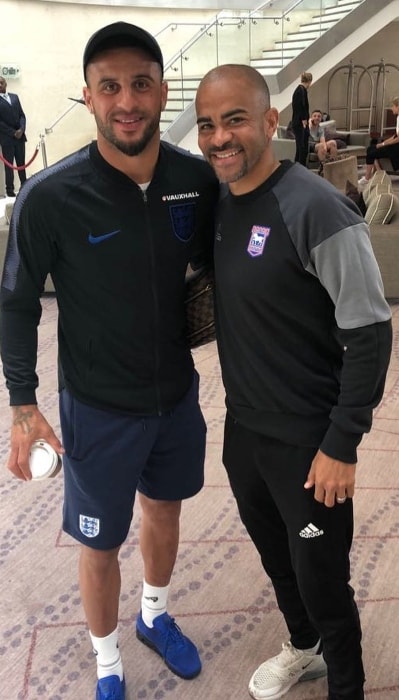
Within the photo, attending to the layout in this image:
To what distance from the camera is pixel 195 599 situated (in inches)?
81.8

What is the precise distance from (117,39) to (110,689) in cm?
160

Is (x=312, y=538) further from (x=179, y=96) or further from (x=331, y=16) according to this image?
(x=331, y=16)

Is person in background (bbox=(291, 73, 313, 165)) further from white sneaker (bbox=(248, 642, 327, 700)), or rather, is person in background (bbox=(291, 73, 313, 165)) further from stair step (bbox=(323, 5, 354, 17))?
white sneaker (bbox=(248, 642, 327, 700))

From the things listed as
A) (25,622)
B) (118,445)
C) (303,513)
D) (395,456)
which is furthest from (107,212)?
(395,456)

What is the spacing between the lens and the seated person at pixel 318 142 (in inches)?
363

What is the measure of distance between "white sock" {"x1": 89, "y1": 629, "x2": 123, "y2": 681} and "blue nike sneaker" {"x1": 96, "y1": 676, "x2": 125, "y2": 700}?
0.01 m

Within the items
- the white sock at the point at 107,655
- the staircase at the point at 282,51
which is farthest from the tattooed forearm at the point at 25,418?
the staircase at the point at 282,51

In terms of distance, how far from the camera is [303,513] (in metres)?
1.38

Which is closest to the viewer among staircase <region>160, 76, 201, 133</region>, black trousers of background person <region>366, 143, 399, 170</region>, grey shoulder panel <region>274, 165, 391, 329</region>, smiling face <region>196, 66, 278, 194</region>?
grey shoulder panel <region>274, 165, 391, 329</region>

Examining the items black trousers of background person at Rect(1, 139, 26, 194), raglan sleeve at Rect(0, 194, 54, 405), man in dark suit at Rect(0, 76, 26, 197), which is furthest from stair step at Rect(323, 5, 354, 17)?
raglan sleeve at Rect(0, 194, 54, 405)

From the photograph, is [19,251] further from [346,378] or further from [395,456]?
[395,456]

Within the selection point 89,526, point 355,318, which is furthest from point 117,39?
point 89,526

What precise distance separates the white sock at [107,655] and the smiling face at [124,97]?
124 cm

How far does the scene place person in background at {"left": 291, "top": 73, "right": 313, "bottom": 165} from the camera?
8.95 meters
